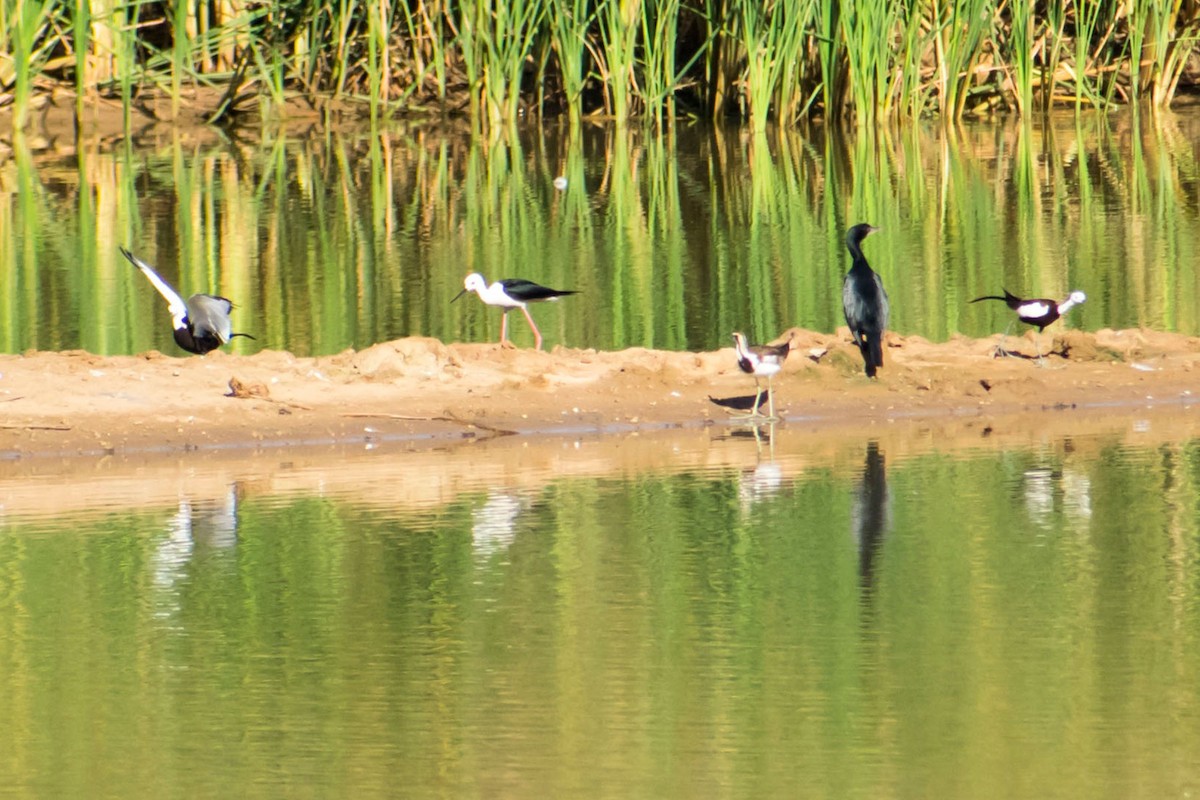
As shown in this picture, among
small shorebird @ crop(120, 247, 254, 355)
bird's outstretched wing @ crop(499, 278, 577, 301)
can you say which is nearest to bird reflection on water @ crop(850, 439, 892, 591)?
bird's outstretched wing @ crop(499, 278, 577, 301)

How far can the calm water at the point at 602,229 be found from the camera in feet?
43.0

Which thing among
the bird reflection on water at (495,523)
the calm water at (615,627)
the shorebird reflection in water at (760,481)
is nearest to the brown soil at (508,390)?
the calm water at (615,627)

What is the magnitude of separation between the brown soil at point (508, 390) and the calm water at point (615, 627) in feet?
1.97

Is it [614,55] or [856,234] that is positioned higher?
[614,55]

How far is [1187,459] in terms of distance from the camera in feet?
29.2

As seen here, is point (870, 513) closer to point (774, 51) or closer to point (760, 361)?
point (760, 361)

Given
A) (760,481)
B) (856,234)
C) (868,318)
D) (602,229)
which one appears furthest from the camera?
(602,229)

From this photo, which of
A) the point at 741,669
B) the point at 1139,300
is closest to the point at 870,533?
the point at 741,669

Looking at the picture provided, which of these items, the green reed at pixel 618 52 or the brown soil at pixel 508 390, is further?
the green reed at pixel 618 52

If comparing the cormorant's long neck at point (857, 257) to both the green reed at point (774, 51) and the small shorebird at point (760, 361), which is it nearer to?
the small shorebird at point (760, 361)

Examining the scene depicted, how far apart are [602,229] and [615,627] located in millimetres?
11600

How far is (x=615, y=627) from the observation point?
20.9 ft

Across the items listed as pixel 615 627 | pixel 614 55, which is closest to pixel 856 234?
pixel 615 627

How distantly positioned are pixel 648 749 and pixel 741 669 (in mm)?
711
